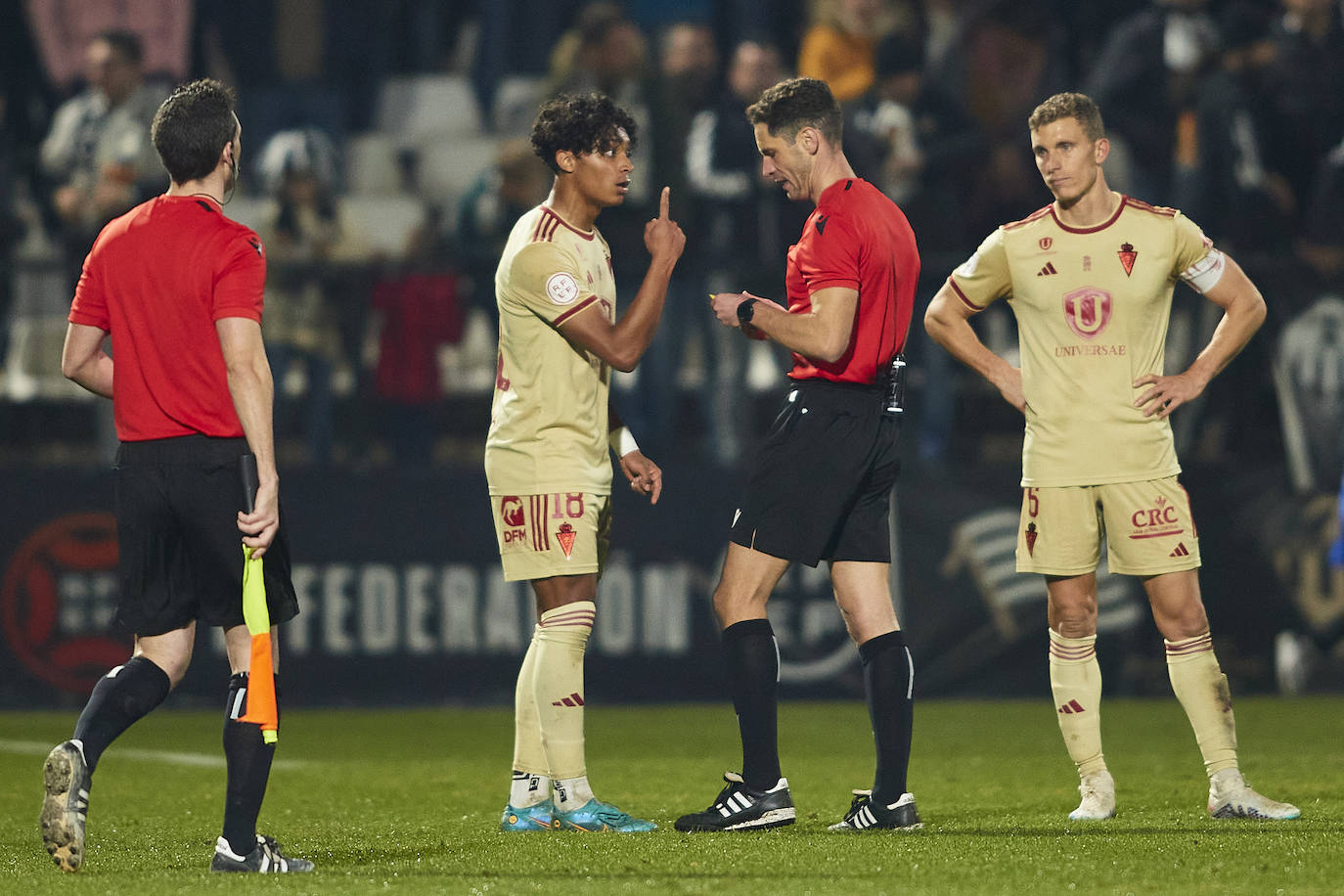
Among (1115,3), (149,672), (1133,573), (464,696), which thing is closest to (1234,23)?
(1115,3)

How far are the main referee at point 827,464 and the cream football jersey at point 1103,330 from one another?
1.43 feet

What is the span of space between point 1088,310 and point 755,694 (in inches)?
61.3

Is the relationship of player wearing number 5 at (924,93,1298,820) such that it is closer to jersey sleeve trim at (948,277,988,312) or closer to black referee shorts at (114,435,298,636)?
jersey sleeve trim at (948,277,988,312)

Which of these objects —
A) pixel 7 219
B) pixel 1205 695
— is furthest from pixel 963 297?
pixel 7 219

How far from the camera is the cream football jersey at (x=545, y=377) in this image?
5.94 meters

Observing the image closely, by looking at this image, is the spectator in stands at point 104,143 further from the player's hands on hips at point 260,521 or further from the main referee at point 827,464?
the player's hands on hips at point 260,521

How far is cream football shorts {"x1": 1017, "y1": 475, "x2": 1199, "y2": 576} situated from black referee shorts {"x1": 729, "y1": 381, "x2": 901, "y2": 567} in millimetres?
503

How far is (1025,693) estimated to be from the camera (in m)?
10.6

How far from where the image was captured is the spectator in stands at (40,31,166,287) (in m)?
12.0

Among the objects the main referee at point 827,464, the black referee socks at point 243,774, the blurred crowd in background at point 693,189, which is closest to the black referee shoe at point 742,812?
the main referee at point 827,464

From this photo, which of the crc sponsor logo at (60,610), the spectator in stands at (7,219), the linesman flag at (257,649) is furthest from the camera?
the spectator in stands at (7,219)

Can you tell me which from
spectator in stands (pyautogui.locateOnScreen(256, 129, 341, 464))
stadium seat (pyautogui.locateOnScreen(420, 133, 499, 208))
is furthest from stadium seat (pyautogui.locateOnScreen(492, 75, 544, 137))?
spectator in stands (pyautogui.locateOnScreen(256, 129, 341, 464))

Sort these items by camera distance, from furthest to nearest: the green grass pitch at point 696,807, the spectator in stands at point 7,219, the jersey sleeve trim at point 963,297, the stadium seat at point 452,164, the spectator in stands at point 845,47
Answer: the stadium seat at point 452,164 < the spectator in stands at point 845,47 < the spectator in stands at point 7,219 < the jersey sleeve trim at point 963,297 < the green grass pitch at point 696,807

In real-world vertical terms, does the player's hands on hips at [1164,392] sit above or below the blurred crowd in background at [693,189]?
below
